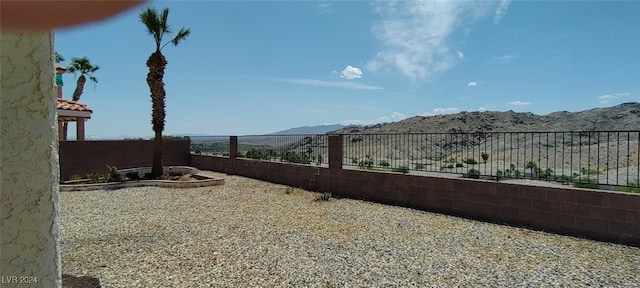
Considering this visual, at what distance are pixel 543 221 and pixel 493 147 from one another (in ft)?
9.58

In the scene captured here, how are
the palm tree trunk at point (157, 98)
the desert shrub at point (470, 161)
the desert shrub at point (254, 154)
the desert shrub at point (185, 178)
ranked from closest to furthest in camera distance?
1. the desert shrub at point (470, 161)
2. the desert shrub at point (185, 178)
3. the palm tree trunk at point (157, 98)
4. the desert shrub at point (254, 154)

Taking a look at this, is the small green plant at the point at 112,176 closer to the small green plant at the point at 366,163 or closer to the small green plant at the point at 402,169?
the small green plant at the point at 366,163

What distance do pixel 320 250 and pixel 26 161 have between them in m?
3.83

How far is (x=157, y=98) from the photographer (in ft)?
42.0

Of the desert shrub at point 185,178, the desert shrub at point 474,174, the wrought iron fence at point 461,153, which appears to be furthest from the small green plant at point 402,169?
the desert shrub at point 185,178

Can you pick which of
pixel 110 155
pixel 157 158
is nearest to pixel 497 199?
pixel 157 158

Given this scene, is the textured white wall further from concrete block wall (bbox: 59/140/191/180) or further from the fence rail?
concrete block wall (bbox: 59/140/191/180)

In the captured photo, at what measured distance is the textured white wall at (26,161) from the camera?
1.72m

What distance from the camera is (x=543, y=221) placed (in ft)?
20.7

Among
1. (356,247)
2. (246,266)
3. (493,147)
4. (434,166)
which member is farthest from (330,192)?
(246,266)

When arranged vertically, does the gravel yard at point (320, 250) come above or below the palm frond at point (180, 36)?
below

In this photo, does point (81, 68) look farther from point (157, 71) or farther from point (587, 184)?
point (587, 184)

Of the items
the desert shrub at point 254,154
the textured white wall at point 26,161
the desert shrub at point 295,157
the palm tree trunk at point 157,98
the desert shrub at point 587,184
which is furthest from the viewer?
the desert shrub at point 254,154

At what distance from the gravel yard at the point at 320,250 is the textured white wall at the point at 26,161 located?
2.31 m
